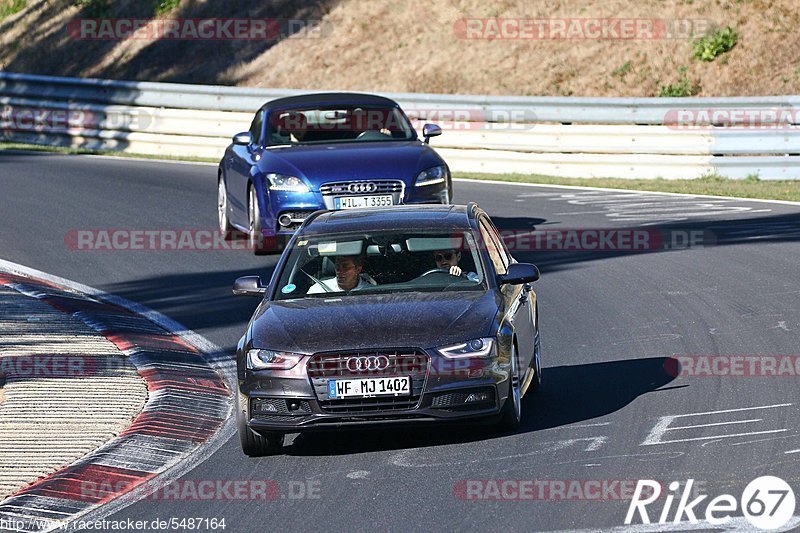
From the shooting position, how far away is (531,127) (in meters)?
25.1

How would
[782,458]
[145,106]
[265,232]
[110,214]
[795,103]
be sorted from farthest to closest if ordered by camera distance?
1. [145,106]
2. [795,103]
3. [110,214]
4. [265,232]
5. [782,458]

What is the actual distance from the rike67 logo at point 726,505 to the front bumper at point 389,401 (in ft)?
4.47

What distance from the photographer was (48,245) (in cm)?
1828

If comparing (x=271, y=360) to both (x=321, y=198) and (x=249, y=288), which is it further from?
(x=321, y=198)

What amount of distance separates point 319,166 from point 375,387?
8.16 meters

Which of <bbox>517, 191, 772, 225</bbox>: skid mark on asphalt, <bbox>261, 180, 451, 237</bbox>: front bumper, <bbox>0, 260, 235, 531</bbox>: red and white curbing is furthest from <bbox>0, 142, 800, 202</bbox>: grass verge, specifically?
<bbox>0, 260, 235, 531</bbox>: red and white curbing

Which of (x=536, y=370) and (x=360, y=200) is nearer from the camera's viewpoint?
(x=536, y=370)

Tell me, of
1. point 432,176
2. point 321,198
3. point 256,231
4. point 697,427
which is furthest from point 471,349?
point 256,231

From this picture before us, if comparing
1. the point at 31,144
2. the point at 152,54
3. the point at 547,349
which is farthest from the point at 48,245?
the point at 152,54

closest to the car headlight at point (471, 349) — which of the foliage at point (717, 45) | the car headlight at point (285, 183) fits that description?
the car headlight at point (285, 183)

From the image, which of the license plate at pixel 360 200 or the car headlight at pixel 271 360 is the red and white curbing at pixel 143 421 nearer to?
the car headlight at pixel 271 360

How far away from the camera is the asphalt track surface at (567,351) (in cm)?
789

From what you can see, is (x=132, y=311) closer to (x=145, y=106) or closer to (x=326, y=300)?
(x=326, y=300)

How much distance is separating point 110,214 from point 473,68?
1230 cm
